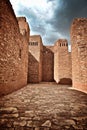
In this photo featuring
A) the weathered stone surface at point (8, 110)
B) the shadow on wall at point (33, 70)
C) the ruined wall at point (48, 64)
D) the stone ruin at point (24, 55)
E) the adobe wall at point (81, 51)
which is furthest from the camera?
the ruined wall at point (48, 64)

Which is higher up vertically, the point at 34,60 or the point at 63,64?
the point at 34,60

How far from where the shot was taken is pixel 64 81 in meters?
13.8

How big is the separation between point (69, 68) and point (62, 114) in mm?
11818

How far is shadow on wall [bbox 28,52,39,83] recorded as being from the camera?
543 inches

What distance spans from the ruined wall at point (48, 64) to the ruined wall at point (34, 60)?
333cm

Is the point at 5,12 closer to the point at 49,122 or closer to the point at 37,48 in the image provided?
the point at 49,122

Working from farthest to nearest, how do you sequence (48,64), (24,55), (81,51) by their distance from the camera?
1. (48,64)
2. (24,55)
3. (81,51)

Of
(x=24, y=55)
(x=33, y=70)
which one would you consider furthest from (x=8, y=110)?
(x=33, y=70)

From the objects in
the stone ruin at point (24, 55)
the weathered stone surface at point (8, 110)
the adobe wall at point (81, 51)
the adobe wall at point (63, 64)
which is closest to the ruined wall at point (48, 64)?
the adobe wall at point (63, 64)

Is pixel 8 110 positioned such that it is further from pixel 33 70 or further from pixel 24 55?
pixel 33 70

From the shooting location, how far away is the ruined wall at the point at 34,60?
1388cm

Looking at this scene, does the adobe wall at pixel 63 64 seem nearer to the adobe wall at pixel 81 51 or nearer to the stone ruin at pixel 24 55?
the stone ruin at pixel 24 55

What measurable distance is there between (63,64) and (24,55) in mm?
7135

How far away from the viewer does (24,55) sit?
9.31 metres
